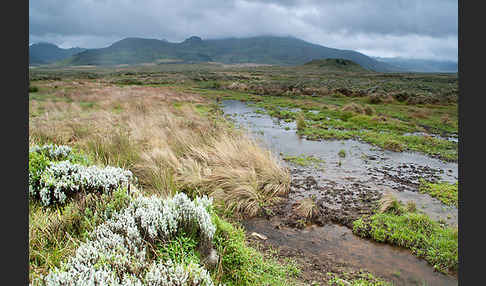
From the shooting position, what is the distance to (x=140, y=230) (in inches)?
146

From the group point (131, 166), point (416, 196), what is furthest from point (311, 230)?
point (131, 166)

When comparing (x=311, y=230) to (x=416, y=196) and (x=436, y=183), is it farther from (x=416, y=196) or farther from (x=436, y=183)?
(x=436, y=183)

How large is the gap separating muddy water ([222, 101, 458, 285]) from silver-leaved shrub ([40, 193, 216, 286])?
2418 mm

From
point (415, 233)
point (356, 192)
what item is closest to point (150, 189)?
point (356, 192)

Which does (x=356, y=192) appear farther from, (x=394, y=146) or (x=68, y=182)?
(x=68, y=182)

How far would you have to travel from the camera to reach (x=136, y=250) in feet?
10.4

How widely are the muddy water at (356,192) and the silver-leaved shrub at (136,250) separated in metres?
2.42

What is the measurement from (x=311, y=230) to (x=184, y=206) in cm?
332

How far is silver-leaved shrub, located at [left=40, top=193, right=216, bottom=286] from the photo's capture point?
105 inches

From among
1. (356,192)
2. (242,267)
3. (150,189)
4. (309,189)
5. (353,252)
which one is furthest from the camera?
(309,189)

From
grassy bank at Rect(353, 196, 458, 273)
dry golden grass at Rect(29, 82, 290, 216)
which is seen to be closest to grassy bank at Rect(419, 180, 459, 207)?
grassy bank at Rect(353, 196, 458, 273)

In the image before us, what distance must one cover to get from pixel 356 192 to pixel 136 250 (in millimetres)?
6552

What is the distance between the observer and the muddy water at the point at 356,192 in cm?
505

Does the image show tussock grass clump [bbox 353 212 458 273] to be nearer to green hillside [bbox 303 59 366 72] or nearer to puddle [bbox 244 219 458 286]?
puddle [bbox 244 219 458 286]
